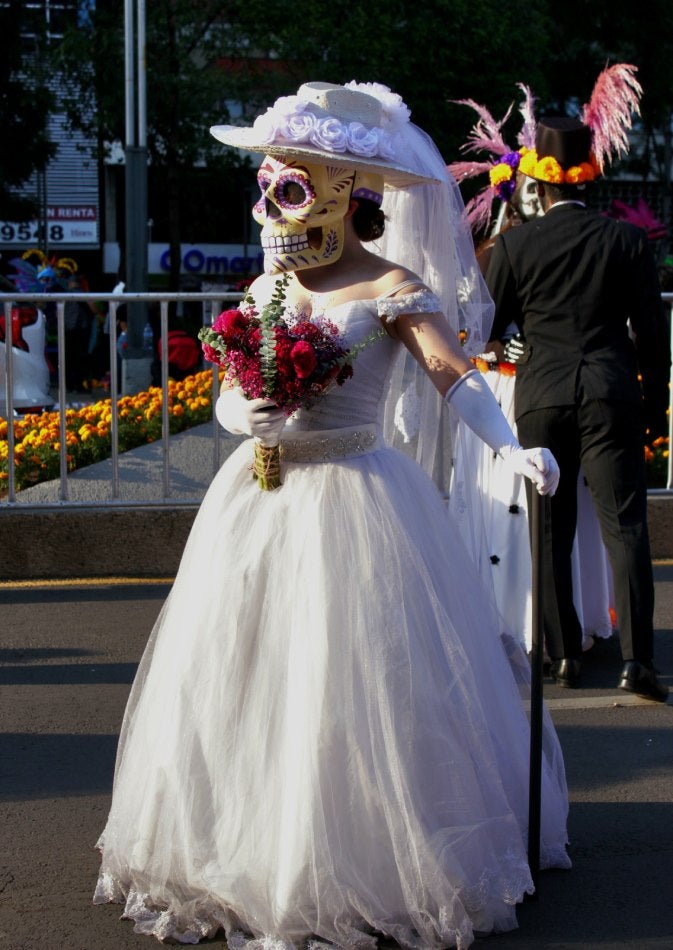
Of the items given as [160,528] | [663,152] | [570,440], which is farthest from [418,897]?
[663,152]

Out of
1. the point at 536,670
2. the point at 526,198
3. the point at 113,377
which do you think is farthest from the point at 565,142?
the point at 113,377

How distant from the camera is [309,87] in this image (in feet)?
12.6

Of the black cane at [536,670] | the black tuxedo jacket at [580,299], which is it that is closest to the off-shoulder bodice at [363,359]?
the black cane at [536,670]

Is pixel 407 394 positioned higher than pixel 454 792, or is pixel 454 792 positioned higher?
pixel 407 394

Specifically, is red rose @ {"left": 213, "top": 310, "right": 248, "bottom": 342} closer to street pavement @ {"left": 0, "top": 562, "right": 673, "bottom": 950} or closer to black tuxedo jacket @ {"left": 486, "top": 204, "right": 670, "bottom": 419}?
street pavement @ {"left": 0, "top": 562, "right": 673, "bottom": 950}

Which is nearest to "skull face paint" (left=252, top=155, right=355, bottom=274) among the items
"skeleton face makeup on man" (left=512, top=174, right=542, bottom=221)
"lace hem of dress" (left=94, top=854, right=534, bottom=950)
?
"lace hem of dress" (left=94, top=854, right=534, bottom=950)

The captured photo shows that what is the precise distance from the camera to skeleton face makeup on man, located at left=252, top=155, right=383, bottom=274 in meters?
3.75

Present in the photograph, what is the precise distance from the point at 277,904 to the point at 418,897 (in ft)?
1.11

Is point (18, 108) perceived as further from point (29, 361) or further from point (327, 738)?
point (327, 738)

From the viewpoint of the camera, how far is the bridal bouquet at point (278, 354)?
352cm

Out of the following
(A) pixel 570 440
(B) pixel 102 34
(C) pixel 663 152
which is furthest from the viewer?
(C) pixel 663 152

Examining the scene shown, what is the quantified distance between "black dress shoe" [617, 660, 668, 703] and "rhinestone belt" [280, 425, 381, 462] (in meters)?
2.18

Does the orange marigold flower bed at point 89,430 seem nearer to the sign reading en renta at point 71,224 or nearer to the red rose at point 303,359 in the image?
the red rose at point 303,359

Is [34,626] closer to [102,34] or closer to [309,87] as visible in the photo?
A: [309,87]
